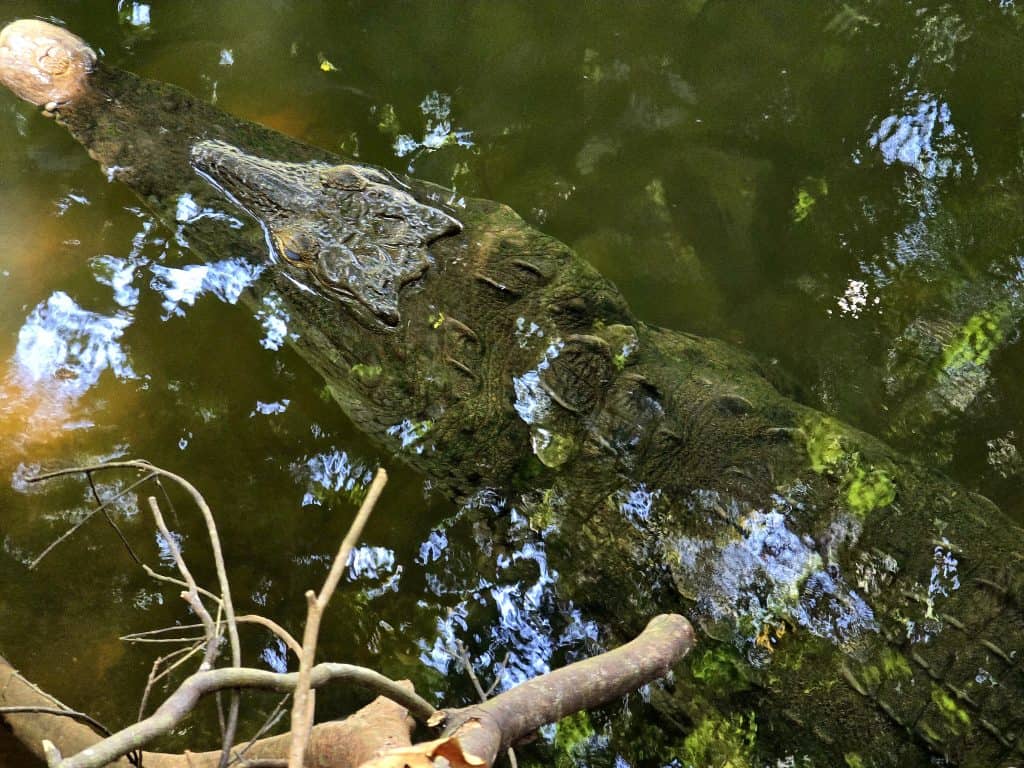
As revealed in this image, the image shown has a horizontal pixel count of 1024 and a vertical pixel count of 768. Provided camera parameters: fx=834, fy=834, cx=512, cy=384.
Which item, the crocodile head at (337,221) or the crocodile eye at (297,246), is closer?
the crocodile head at (337,221)

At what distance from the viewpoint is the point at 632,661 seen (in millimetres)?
1691

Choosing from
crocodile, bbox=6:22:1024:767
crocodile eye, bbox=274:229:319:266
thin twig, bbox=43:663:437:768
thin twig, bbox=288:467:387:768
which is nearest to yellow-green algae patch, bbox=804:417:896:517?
crocodile, bbox=6:22:1024:767

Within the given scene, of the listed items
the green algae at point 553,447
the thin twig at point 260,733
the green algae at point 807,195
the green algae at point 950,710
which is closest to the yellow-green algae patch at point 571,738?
the green algae at point 553,447

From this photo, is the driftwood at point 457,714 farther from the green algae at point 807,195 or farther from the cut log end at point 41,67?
the cut log end at point 41,67

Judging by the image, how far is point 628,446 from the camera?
3.11 meters

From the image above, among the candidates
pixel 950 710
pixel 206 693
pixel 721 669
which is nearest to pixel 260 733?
pixel 206 693

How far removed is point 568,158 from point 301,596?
8.16ft

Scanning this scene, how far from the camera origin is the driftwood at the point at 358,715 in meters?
1.15

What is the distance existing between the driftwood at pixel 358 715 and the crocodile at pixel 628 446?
1.06 meters

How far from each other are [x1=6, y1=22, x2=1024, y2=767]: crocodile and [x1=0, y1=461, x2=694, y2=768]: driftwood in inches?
41.7

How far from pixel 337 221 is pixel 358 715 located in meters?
2.21

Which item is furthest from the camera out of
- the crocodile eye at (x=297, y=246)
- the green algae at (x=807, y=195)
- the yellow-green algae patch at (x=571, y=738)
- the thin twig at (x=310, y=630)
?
the green algae at (x=807, y=195)

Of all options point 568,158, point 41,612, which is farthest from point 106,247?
point 568,158

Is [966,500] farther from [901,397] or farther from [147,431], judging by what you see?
[147,431]
